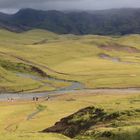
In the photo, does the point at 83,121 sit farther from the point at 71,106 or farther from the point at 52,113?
the point at 71,106

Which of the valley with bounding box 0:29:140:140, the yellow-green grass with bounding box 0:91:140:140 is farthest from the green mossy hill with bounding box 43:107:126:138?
the yellow-green grass with bounding box 0:91:140:140

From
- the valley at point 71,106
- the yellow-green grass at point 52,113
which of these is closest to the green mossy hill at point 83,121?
the valley at point 71,106

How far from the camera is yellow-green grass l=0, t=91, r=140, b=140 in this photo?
51.2 m

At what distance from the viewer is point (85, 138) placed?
165ft

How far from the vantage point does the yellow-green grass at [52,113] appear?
2016 inches

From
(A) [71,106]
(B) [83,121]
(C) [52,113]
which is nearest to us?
(B) [83,121]

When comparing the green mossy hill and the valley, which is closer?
the valley

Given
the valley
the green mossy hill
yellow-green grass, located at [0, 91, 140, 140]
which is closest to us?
yellow-green grass, located at [0, 91, 140, 140]

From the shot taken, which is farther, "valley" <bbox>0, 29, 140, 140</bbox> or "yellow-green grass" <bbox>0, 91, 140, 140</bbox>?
→ "valley" <bbox>0, 29, 140, 140</bbox>

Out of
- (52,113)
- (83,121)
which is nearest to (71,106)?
(52,113)

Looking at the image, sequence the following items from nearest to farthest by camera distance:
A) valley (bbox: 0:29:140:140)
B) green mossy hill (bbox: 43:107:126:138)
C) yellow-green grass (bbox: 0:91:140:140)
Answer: yellow-green grass (bbox: 0:91:140:140)
valley (bbox: 0:29:140:140)
green mossy hill (bbox: 43:107:126:138)

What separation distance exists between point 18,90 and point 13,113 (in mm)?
62419

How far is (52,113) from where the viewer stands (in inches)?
4058

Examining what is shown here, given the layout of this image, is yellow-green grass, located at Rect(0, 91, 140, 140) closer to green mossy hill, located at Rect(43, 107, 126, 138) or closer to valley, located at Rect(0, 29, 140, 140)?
valley, located at Rect(0, 29, 140, 140)
